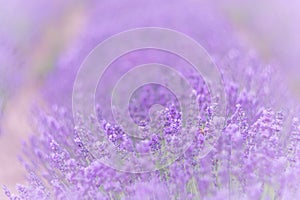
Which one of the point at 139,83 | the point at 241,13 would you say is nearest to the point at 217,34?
the point at 241,13

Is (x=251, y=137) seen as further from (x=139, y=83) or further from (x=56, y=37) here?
(x=56, y=37)

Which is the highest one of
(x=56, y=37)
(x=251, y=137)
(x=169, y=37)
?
(x=56, y=37)

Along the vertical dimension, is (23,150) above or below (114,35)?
below

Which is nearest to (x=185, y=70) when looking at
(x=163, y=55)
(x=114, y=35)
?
(x=163, y=55)

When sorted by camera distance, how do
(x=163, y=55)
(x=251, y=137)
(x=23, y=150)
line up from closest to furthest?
(x=251, y=137) < (x=23, y=150) < (x=163, y=55)

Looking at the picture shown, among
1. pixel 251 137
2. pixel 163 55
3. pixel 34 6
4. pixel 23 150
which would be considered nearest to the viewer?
pixel 251 137

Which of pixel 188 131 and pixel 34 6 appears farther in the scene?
pixel 34 6

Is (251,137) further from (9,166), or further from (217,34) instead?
(9,166)
